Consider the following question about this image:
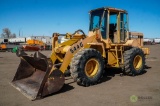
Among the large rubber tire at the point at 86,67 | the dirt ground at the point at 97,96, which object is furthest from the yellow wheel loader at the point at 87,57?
the dirt ground at the point at 97,96

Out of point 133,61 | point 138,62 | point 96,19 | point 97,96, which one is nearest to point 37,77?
point 97,96

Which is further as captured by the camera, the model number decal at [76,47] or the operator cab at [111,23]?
the operator cab at [111,23]

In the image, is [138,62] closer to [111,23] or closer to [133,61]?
[133,61]

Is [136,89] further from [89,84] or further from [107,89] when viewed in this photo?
[89,84]

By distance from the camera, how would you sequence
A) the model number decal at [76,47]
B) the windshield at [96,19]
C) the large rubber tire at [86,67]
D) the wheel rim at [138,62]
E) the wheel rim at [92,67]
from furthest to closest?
the wheel rim at [138,62] → the windshield at [96,19] → the wheel rim at [92,67] → the model number decal at [76,47] → the large rubber tire at [86,67]

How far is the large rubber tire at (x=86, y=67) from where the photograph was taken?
616 cm

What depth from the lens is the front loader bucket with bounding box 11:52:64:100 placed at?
529 cm

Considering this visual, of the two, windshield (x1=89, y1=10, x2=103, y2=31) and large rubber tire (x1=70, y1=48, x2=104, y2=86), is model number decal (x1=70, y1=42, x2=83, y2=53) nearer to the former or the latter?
large rubber tire (x1=70, y1=48, x2=104, y2=86)

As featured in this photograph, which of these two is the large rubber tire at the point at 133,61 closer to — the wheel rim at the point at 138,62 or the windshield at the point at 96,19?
the wheel rim at the point at 138,62

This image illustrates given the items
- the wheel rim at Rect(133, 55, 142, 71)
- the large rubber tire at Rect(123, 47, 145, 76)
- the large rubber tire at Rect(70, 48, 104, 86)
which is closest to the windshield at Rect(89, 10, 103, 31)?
the large rubber tire at Rect(123, 47, 145, 76)

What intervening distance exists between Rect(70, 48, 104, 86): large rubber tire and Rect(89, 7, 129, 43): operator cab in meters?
1.69

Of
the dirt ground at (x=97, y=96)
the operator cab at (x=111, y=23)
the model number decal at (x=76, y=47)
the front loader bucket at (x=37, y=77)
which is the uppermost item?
the operator cab at (x=111, y=23)

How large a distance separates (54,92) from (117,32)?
456 centimetres

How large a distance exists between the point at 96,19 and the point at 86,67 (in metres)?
2.83
